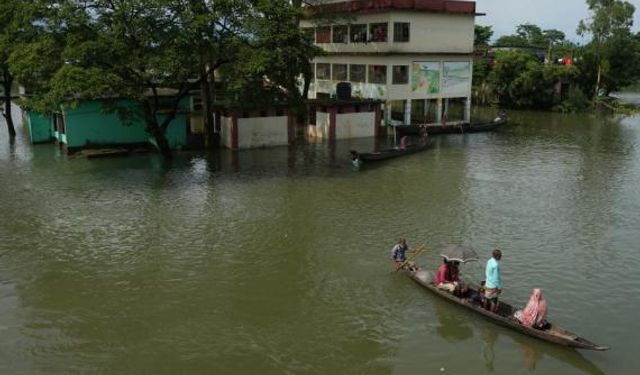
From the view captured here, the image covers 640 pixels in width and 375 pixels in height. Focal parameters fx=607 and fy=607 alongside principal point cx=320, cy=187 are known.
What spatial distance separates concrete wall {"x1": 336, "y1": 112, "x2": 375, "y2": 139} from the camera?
43250 millimetres

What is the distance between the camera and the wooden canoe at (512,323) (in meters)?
13.5

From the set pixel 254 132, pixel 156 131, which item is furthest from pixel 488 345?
pixel 254 132

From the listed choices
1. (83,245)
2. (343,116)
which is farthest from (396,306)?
(343,116)

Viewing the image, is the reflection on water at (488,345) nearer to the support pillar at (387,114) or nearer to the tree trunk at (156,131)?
the tree trunk at (156,131)

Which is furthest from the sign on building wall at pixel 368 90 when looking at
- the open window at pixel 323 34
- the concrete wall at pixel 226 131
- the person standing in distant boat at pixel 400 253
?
the person standing in distant boat at pixel 400 253

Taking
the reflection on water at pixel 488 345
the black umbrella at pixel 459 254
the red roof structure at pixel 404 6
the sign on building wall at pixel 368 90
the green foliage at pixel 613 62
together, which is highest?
the red roof structure at pixel 404 6

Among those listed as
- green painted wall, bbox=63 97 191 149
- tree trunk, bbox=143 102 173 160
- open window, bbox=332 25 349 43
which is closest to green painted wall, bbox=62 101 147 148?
green painted wall, bbox=63 97 191 149

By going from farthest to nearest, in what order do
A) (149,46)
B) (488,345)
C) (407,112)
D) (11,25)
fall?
1. (407,112)
2. (11,25)
3. (149,46)
4. (488,345)

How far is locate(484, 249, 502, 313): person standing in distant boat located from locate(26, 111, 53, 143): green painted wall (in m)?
33.6

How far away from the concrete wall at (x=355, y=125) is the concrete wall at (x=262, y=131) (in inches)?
189

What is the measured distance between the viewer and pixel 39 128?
39875 mm

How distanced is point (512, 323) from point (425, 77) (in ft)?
114

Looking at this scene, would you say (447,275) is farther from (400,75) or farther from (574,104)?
(574,104)

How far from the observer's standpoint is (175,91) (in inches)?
1587
